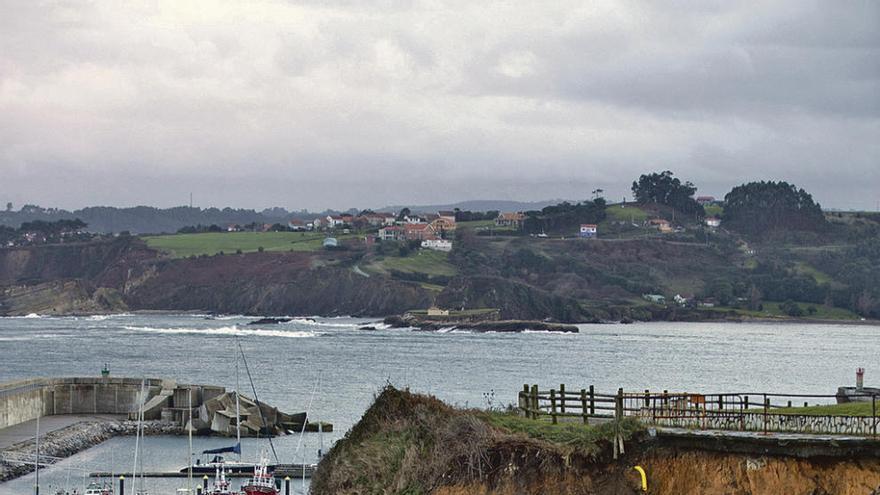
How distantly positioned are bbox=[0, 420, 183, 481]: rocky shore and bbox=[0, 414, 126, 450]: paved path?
660 millimetres

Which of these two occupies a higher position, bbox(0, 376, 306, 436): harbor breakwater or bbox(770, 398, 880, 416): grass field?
bbox(770, 398, 880, 416): grass field

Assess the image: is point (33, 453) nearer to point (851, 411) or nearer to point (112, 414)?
point (112, 414)

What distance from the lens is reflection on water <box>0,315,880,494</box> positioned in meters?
73.1

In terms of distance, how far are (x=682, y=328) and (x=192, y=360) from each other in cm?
9976

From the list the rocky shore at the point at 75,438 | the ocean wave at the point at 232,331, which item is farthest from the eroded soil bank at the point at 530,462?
the ocean wave at the point at 232,331

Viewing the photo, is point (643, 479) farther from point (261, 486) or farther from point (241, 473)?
point (241, 473)

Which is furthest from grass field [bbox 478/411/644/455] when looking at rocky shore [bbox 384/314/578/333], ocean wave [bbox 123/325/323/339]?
rocky shore [bbox 384/314/578/333]

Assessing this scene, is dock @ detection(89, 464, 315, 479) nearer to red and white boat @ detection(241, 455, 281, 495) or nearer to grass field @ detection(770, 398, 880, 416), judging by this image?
red and white boat @ detection(241, 455, 281, 495)

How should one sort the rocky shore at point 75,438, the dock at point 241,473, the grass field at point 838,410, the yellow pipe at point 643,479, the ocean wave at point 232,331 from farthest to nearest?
the ocean wave at point 232,331 → the rocky shore at point 75,438 → the dock at point 241,473 → the grass field at point 838,410 → the yellow pipe at point 643,479

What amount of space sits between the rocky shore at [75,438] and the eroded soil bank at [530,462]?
28.7m

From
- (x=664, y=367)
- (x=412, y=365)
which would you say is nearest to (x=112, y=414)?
(x=412, y=365)

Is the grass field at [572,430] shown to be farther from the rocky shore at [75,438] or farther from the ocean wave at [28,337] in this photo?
the ocean wave at [28,337]

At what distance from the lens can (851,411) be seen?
24.9 metres

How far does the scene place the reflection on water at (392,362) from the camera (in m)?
73.1
